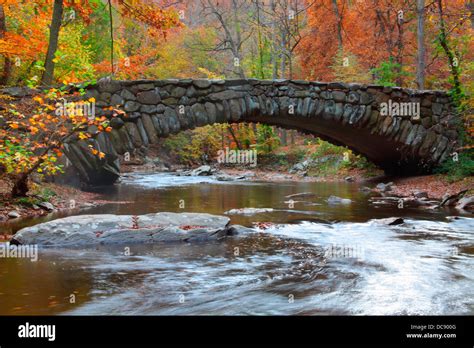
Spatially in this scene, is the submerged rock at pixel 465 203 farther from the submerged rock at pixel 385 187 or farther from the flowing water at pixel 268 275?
the submerged rock at pixel 385 187

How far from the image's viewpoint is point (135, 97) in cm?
1102

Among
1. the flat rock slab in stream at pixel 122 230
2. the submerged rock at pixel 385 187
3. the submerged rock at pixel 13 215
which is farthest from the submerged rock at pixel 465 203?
the submerged rock at pixel 13 215

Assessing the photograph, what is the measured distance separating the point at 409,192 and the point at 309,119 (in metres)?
3.45

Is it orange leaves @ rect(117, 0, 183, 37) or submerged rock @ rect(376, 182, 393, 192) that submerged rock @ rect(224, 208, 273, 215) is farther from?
submerged rock @ rect(376, 182, 393, 192)

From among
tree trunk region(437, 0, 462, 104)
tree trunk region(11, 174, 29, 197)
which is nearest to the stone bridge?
tree trunk region(437, 0, 462, 104)

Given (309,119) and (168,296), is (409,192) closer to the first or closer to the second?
(309,119)

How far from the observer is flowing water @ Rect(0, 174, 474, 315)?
3.83 m

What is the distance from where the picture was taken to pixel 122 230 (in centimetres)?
615

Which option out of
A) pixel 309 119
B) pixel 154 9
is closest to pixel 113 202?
pixel 154 9

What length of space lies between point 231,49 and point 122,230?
77.2 feet

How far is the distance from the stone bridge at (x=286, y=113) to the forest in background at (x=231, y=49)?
0.73m

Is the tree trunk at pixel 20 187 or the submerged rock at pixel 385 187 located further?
the submerged rock at pixel 385 187

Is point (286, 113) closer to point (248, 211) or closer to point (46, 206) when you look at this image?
point (248, 211)

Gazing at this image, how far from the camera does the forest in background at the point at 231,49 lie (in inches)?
383
